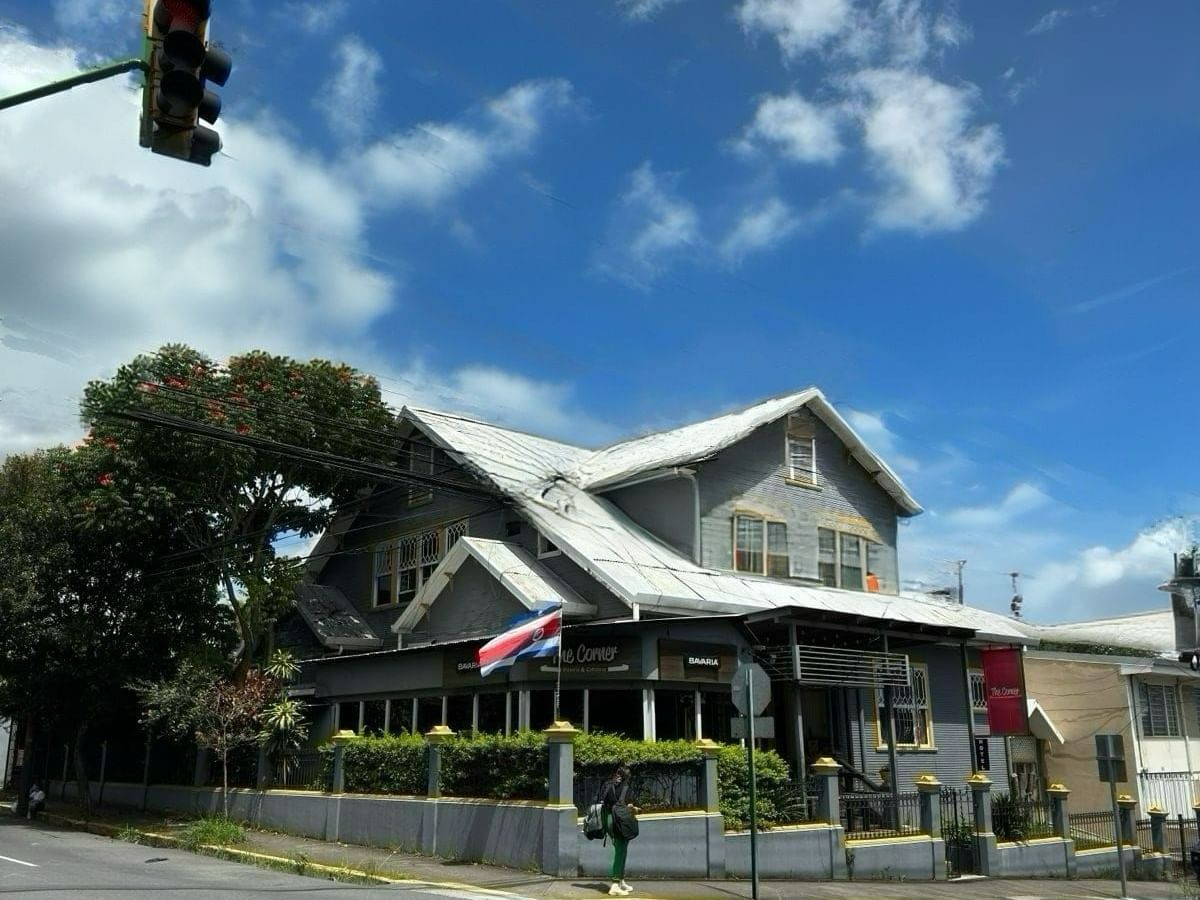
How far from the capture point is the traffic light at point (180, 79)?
265 inches

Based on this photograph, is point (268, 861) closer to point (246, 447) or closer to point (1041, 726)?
point (246, 447)

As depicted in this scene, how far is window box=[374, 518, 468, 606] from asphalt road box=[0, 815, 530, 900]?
8986mm

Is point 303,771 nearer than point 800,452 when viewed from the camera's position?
Yes

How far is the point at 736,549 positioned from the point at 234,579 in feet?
39.1

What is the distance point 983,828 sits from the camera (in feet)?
71.6

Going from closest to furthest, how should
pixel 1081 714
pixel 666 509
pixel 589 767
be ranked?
pixel 589 767, pixel 666 509, pixel 1081 714

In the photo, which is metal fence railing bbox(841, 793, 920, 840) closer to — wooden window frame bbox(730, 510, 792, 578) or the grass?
wooden window frame bbox(730, 510, 792, 578)

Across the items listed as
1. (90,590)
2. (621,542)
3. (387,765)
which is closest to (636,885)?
(387,765)

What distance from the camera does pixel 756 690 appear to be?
49.6 feet

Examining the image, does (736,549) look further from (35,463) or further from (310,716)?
(35,463)

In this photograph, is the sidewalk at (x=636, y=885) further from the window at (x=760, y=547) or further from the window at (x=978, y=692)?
the window at (x=760, y=547)

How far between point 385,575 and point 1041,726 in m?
19.2

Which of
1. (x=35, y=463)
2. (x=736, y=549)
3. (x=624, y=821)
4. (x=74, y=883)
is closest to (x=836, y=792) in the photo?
(x=624, y=821)

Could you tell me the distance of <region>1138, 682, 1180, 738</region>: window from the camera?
108ft
